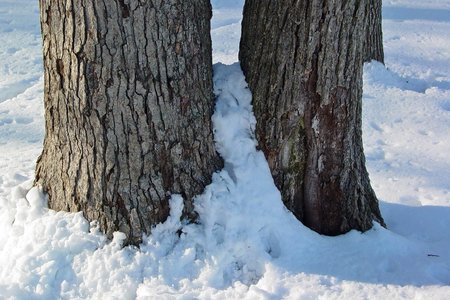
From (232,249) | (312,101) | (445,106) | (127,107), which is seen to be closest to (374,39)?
(445,106)

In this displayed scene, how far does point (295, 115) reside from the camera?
2490 millimetres

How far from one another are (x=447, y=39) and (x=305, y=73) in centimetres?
407

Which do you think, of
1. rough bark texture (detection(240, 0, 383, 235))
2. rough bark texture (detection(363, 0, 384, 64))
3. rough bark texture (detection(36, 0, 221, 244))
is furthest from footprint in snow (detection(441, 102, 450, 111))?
rough bark texture (detection(36, 0, 221, 244))

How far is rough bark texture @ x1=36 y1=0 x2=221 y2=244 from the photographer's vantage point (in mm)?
2189

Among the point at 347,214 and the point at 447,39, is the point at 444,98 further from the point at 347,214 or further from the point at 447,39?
the point at 347,214

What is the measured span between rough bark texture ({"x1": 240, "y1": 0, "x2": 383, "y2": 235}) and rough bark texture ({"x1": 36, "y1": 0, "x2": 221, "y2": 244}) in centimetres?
25

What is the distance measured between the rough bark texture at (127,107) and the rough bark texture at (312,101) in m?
0.25

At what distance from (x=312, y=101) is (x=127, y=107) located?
79 cm

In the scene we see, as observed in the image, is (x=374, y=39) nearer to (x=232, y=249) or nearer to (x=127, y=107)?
(x=232, y=249)

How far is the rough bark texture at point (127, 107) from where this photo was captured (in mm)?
2189

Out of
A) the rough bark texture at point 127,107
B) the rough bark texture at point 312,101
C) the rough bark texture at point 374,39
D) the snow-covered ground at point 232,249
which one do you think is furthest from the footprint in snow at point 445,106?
the rough bark texture at point 127,107

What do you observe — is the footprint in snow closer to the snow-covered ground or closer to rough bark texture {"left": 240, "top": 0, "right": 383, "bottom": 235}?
the snow-covered ground

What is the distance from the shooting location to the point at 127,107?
7.44ft

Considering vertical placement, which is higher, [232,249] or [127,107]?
[127,107]
